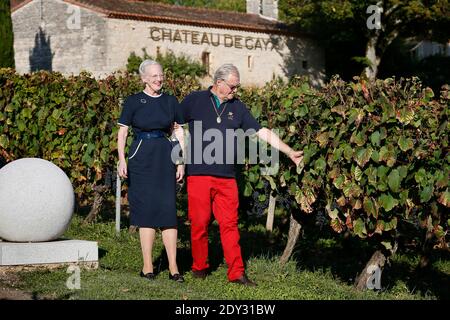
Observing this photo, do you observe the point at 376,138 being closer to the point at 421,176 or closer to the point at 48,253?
the point at 421,176

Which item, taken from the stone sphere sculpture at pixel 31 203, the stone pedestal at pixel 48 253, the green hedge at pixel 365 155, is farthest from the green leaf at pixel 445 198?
the stone sphere sculpture at pixel 31 203

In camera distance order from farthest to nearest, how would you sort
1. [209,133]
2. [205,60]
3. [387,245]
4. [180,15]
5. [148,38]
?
1. [205,60]
2. [180,15]
3. [148,38]
4. [387,245]
5. [209,133]

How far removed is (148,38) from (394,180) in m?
33.2

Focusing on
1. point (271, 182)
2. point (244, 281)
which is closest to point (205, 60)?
point (271, 182)

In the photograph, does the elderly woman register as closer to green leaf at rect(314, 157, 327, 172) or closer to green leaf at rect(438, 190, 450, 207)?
green leaf at rect(314, 157, 327, 172)

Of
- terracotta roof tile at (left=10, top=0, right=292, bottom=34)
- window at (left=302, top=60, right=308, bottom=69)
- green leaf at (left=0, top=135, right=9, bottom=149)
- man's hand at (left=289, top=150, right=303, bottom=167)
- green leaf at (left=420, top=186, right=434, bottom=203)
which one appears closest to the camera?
green leaf at (left=420, top=186, right=434, bottom=203)

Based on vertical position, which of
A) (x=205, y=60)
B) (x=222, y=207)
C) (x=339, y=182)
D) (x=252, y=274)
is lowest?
(x=252, y=274)

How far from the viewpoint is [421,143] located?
7.32 m

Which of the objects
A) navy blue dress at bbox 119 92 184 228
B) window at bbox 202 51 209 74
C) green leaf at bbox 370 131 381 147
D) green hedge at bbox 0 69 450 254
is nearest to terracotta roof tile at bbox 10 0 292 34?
window at bbox 202 51 209 74

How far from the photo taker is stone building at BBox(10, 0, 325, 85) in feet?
127

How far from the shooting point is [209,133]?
7688 millimetres

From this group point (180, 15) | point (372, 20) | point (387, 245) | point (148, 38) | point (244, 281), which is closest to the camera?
point (244, 281)

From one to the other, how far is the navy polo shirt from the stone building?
1221 inches

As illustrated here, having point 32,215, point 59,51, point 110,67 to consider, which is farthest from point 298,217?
point 59,51
